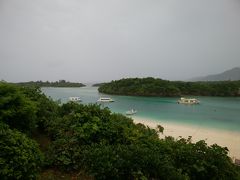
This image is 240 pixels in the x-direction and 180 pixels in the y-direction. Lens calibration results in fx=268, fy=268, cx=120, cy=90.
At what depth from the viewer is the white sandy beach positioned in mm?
16194

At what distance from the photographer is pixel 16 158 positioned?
4.41 meters

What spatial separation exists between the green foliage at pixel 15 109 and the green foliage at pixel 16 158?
5.68 feet

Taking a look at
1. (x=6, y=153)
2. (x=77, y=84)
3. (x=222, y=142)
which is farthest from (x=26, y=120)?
(x=77, y=84)

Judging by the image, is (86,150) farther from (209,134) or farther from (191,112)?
(191,112)

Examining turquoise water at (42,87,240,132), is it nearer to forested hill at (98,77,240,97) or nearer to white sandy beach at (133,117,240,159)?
white sandy beach at (133,117,240,159)

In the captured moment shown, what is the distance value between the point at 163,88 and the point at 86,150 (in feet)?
181

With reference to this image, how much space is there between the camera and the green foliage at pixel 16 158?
169 inches

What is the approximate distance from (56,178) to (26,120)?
2035mm

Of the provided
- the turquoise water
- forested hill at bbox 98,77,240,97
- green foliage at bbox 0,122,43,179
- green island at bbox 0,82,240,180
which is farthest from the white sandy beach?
forested hill at bbox 98,77,240,97

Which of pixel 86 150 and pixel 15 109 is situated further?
pixel 15 109

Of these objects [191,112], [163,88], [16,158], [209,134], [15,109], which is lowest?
[209,134]

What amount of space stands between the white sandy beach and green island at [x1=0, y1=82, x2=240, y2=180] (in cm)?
937

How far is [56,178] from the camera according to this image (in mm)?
5742

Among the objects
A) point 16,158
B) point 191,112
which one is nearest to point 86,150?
point 16,158
